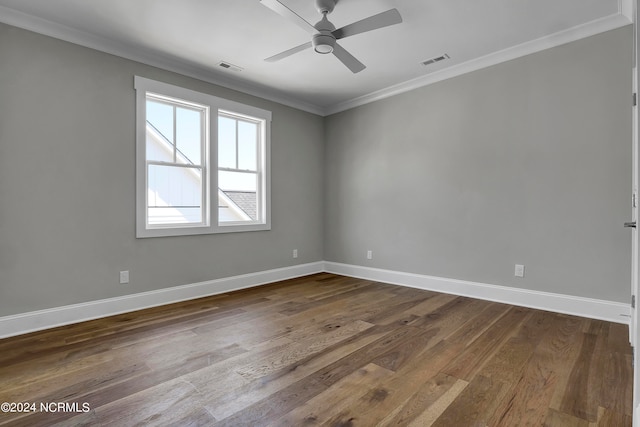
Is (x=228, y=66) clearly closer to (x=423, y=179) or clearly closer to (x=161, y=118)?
(x=161, y=118)

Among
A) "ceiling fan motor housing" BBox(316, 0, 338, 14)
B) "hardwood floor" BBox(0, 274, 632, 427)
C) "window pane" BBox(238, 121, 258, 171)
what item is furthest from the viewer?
"window pane" BBox(238, 121, 258, 171)

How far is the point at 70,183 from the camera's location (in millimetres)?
2963

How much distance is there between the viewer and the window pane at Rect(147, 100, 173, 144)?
356 centimetres

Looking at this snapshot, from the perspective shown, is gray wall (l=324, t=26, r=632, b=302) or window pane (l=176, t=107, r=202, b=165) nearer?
gray wall (l=324, t=26, r=632, b=302)

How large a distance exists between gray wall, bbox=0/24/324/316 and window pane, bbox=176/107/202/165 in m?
0.33

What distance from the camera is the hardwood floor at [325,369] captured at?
5.30 ft

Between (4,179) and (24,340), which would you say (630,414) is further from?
(4,179)

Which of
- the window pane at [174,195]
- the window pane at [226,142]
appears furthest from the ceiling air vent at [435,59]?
the window pane at [174,195]

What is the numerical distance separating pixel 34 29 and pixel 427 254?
4591 millimetres

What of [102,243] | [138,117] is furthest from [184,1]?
[102,243]

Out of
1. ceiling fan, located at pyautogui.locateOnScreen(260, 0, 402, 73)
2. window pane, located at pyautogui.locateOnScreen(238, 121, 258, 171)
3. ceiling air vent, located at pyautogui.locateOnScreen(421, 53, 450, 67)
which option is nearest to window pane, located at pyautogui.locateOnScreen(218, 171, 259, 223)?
window pane, located at pyautogui.locateOnScreen(238, 121, 258, 171)

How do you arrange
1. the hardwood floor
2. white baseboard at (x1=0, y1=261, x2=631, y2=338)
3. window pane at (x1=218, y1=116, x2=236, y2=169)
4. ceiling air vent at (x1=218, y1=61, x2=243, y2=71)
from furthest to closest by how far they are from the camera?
1. window pane at (x1=218, y1=116, x2=236, y2=169)
2. ceiling air vent at (x1=218, y1=61, x2=243, y2=71)
3. white baseboard at (x1=0, y1=261, x2=631, y2=338)
4. the hardwood floor

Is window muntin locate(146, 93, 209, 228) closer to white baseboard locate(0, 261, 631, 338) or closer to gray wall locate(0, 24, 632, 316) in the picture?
gray wall locate(0, 24, 632, 316)

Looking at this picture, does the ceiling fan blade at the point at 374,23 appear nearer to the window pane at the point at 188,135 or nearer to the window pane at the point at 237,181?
the window pane at the point at 188,135
